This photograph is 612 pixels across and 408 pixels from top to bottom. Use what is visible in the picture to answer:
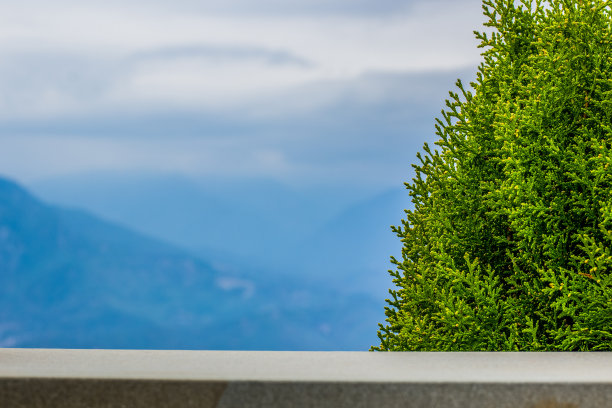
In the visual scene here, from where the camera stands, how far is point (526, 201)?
16.8 feet

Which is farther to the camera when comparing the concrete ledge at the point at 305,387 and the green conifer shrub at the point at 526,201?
the green conifer shrub at the point at 526,201

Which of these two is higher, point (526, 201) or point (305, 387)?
point (526, 201)

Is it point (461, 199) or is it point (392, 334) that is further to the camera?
point (392, 334)

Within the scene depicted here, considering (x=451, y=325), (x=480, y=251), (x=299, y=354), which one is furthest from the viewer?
(x=480, y=251)

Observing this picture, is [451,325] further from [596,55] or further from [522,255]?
[596,55]

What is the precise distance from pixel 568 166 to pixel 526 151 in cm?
36

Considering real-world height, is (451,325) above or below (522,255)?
below

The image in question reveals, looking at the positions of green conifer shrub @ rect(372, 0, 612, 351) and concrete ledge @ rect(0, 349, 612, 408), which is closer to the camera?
concrete ledge @ rect(0, 349, 612, 408)

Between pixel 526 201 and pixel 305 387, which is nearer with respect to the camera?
pixel 305 387

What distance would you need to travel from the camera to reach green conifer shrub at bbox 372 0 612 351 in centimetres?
500

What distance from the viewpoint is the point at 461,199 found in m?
5.69

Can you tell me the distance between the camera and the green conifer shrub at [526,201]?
197 inches

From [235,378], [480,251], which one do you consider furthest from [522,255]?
[235,378]

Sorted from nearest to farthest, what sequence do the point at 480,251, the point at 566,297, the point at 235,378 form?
the point at 235,378
the point at 566,297
the point at 480,251
